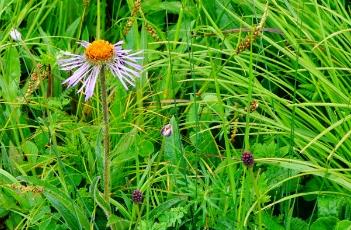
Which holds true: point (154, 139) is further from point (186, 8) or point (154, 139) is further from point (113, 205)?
point (186, 8)

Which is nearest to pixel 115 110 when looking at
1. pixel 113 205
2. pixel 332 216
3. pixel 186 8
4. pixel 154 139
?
pixel 154 139

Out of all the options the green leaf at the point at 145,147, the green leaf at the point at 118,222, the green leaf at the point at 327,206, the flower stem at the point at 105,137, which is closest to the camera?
the flower stem at the point at 105,137

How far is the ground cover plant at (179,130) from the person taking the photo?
162cm

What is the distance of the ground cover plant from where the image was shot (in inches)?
64.0

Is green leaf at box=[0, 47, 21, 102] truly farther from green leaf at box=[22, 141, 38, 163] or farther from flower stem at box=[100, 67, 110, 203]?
flower stem at box=[100, 67, 110, 203]

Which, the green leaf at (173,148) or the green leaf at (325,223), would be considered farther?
the green leaf at (173,148)

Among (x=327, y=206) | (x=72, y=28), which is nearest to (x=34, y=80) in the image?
(x=72, y=28)

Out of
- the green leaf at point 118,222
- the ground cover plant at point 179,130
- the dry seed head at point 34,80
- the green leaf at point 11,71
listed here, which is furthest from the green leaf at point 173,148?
the green leaf at point 11,71

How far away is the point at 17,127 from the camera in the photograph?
1.95 metres

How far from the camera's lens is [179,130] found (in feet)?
6.10

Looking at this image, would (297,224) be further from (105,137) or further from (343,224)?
(105,137)

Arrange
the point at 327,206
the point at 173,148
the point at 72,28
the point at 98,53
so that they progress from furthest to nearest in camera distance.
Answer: the point at 72,28, the point at 173,148, the point at 327,206, the point at 98,53

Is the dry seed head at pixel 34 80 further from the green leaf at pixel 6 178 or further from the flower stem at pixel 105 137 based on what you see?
the flower stem at pixel 105 137

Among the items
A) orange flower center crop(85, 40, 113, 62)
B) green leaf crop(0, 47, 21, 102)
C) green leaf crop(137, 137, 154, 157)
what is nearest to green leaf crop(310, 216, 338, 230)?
green leaf crop(137, 137, 154, 157)
